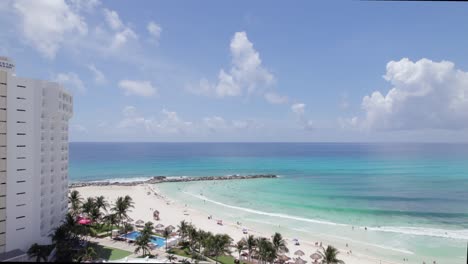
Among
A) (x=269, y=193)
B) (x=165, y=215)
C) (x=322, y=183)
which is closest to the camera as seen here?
(x=165, y=215)

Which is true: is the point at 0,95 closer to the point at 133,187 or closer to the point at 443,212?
the point at 133,187

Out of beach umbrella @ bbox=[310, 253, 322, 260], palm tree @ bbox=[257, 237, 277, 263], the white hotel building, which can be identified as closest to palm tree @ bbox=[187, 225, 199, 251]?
palm tree @ bbox=[257, 237, 277, 263]

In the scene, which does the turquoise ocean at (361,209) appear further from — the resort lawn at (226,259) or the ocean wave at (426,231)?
the resort lawn at (226,259)

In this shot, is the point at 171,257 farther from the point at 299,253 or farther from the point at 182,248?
the point at 299,253

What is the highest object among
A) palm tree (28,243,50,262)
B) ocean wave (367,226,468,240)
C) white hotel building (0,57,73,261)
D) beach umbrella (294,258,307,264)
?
white hotel building (0,57,73,261)

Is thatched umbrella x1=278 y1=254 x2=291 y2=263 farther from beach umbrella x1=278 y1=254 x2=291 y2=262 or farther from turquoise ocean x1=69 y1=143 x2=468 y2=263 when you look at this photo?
turquoise ocean x1=69 y1=143 x2=468 y2=263

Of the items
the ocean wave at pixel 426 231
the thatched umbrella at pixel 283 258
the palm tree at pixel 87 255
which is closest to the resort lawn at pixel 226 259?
the thatched umbrella at pixel 283 258

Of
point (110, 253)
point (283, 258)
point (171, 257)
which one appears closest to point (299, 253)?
point (283, 258)

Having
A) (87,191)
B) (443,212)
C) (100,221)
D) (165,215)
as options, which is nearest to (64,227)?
(100,221)
